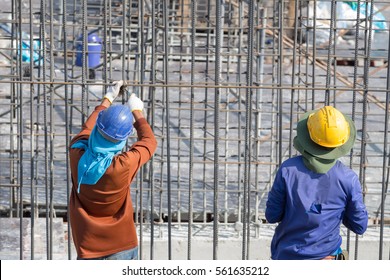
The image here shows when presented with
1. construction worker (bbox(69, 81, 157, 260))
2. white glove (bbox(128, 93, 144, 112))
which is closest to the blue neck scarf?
construction worker (bbox(69, 81, 157, 260))

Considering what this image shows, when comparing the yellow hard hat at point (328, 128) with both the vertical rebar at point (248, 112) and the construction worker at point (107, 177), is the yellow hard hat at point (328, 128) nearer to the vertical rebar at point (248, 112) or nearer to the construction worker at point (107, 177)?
the vertical rebar at point (248, 112)

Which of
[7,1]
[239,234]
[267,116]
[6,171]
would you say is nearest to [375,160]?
[267,116]

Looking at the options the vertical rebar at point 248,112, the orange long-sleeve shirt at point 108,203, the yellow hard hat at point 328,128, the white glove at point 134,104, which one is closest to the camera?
the yellow hard hat at point 328,128

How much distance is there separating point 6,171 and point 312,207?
A: 260 inches

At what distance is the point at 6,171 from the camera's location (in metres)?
10.7

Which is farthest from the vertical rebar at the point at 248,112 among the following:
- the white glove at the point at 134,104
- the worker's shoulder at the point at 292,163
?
the worker's shoulder at the point at 292,163

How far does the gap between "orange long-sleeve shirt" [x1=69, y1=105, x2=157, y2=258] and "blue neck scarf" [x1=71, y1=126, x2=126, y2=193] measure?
0.05m

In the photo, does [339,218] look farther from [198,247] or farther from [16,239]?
[198,247]

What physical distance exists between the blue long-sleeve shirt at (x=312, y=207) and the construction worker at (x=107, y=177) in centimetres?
74

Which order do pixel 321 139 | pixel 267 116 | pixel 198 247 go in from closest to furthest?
pixel 321 139 < pixel 198 247 < pixel 267 116

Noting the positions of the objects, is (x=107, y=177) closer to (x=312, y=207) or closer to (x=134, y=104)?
(x=134, y=104)

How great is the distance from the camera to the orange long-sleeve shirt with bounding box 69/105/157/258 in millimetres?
4797

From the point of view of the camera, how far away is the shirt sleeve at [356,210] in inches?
185

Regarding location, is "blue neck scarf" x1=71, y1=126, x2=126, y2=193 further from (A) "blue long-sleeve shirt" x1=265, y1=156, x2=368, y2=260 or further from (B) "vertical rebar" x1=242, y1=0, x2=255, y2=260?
(B) "vertical rebar" x1=242, y1=0, x2=255, y2=260
